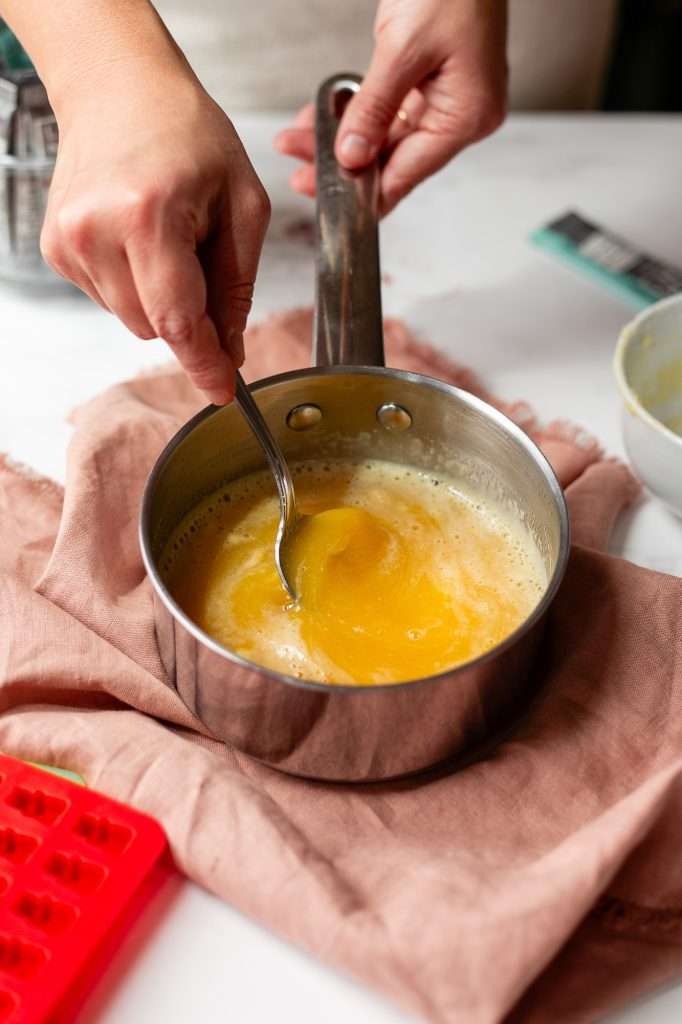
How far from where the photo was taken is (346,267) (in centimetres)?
90

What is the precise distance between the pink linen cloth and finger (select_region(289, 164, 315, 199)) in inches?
15.2

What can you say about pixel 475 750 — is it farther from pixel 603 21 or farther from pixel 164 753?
pixel 603 21

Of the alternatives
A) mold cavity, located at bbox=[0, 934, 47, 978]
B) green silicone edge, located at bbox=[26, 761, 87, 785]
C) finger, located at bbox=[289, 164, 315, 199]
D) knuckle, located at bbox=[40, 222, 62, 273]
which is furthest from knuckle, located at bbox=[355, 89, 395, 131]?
mold cavity, located at bbox=[0, 934, 47, 978]

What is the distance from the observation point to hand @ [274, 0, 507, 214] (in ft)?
3.13

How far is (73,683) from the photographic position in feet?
2.38

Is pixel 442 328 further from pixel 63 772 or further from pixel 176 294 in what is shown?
pixel 63 772

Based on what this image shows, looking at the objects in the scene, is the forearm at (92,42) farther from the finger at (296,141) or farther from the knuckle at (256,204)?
the finger at (296,141)

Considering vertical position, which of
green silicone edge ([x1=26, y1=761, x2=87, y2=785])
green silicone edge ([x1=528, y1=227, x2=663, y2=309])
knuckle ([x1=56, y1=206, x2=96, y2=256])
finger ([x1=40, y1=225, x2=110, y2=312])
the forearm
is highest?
the forearm

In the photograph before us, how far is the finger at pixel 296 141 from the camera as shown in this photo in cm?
114

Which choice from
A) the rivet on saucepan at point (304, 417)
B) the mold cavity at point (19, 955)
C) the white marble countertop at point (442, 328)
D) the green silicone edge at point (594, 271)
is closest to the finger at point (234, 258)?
the rivet on saucepan at point (304, 417)

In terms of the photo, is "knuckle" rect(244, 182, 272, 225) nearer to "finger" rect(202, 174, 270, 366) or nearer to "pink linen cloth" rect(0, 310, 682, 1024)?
"finger" rect(202, 174, 270, 366)

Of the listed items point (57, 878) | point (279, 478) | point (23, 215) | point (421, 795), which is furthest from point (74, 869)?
point (23, 215)

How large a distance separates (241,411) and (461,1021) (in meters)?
0.44

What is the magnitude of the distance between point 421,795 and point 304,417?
0.32 meters
